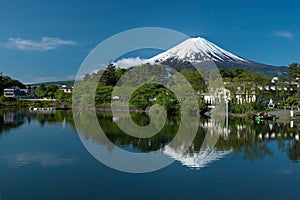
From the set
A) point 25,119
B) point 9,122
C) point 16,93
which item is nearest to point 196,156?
point 9,122

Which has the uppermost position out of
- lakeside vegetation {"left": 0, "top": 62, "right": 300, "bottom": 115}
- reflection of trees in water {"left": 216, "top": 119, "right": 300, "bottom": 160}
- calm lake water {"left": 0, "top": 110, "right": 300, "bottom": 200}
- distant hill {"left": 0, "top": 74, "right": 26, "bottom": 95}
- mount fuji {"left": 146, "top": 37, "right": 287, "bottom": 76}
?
mount fuji {"left": 146, "top": 37, "right": 287, "bottom": 76}

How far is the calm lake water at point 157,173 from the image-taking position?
10.3 feet

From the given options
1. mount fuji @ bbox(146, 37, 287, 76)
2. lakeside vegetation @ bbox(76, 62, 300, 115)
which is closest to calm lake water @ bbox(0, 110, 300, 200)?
lakeside vegetation @ bbox(76, 62, 300, 115)

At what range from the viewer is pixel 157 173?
12.8ft

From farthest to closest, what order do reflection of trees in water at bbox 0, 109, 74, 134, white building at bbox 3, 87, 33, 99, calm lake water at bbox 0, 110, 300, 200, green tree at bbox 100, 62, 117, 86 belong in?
white building at bbox 3, 87, 33, 99 → green tree at bbox 100, 62, 117, 86 → reflection of trees in water at bbox 0, 109, 74, 134 → calm lake water at bbox 0, 110, 300, 200

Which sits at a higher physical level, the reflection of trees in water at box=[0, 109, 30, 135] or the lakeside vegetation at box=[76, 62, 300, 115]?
the lakeside vegetation at box=[76, 62, 300, 115]

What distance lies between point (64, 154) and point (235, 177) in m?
2.71

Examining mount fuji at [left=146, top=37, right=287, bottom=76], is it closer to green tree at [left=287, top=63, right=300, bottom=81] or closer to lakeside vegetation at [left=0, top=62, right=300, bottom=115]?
lakeside vegetation at [left=0, top=62, right=300, bottom=115]

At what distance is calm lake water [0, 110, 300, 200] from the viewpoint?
10.3 feet

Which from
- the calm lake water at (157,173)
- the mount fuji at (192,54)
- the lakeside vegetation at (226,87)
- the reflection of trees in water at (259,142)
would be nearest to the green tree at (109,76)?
the lakeside vegetation at (226,87)

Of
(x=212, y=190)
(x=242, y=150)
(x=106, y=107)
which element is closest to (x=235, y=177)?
(x=212, y=190)

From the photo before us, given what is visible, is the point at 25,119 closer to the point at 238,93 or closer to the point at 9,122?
the point at 9,122

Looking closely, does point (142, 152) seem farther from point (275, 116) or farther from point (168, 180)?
point (275, 116)

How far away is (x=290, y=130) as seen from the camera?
25.6 feet
